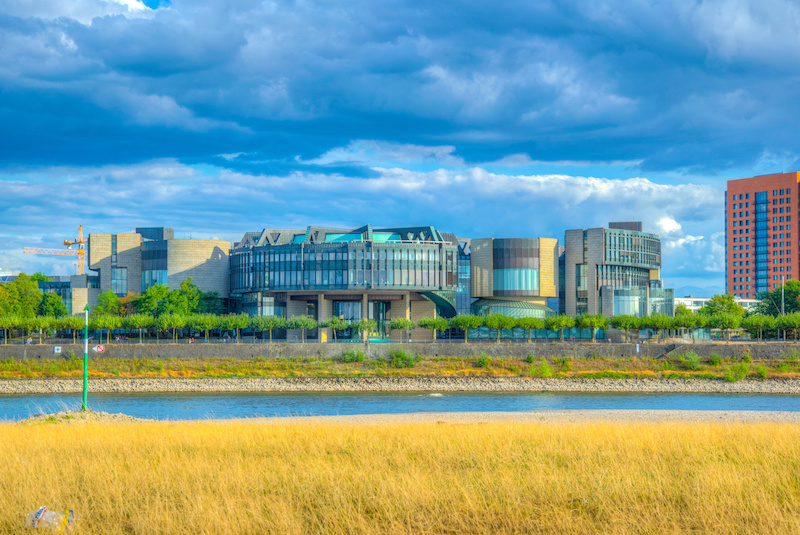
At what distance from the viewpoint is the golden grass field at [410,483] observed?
1237 cm

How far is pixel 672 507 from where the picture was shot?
1312 centimetres

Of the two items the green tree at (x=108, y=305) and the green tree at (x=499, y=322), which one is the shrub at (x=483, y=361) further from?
the green tree at (x=108, y=305)

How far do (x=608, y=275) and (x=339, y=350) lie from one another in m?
56.7

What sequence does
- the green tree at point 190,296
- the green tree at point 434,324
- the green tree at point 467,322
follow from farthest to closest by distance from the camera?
the green tree at point 190,296, the green tree at point 434,324, the green tree at point 467,322

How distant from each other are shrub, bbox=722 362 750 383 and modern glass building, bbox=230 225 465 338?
51882mm

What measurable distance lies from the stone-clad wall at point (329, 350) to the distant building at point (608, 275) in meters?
36.3

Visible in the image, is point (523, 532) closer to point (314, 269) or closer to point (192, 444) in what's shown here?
point (192, 444)

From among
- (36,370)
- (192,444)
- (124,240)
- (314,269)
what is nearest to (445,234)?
(314,269)

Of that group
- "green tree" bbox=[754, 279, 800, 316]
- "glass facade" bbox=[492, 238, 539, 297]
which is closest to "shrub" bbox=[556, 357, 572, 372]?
"glass facade" bbox=[492, 238, 539, 297]

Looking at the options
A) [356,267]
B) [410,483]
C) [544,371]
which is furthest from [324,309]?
[410,483]

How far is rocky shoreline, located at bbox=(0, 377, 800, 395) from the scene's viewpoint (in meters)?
78.6

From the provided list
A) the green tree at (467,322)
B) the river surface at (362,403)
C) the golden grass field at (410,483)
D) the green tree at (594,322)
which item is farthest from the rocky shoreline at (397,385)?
the golden grass field at (410,483)

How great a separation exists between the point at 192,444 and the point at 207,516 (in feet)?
29.0

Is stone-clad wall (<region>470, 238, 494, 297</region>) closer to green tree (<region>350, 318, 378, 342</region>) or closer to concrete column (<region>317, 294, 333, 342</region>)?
green tree (<region>350, 318, 378, 342</region>)
